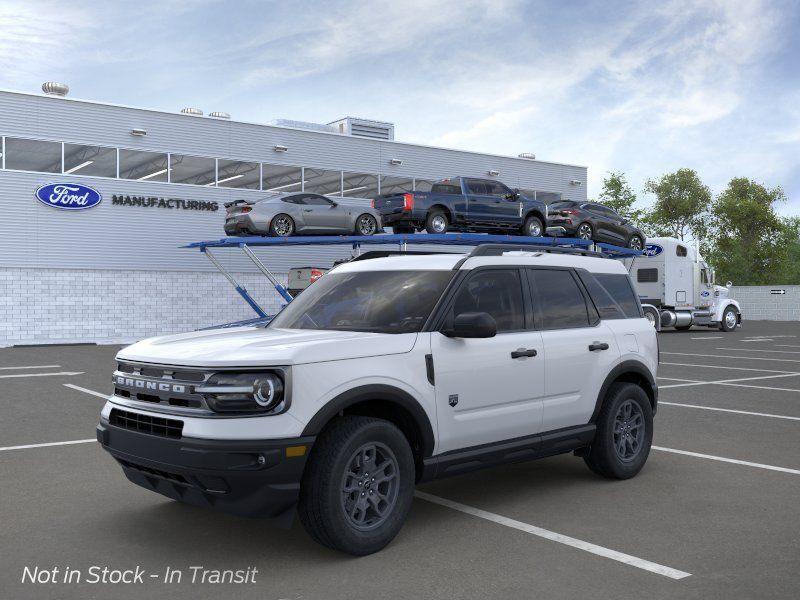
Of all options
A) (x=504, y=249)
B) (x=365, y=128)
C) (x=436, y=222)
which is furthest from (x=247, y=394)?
(x=365, y=128)

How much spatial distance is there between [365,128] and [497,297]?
30.7 metres

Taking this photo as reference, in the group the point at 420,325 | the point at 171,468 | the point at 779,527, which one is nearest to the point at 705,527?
the point at 779,527

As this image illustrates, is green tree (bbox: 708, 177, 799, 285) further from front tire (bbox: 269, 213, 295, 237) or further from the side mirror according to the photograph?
the side mirror

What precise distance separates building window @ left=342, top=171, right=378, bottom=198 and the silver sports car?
843cm

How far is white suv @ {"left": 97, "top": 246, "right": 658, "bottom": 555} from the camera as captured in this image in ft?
14.6

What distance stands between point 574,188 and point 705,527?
37.6m

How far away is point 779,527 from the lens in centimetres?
530

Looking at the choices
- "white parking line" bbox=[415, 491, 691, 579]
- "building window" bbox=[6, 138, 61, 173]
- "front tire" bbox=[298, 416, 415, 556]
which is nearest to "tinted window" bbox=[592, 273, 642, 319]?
"white parking line" bbox=[415, 491, 691, 579]

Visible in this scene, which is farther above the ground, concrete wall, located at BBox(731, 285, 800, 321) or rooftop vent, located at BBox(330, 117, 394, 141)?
rooftop vent, located at BBox(330, 117, 394, 141)

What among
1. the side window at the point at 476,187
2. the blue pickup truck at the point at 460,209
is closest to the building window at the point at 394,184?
the blue pickup truck at the point at 460,209

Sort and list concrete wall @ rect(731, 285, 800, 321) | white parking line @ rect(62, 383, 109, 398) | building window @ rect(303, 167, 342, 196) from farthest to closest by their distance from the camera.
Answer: concrete wall @ rect(731, 285, 800, 321)
building window @ rect(303, 167, 342, 196)
white parking line @ rect(62, 383, 109, 398)

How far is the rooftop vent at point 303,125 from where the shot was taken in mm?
33188

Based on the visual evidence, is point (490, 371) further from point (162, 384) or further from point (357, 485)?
point (162, 384)

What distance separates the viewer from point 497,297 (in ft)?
19.4
